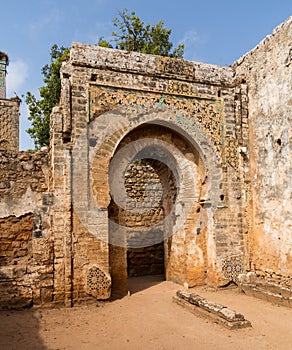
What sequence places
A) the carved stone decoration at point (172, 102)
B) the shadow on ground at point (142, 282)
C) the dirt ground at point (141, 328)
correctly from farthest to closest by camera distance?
the shadow on ground at point (142, 282), the carved stone decoration at point (172, 102), the dirt ground at point (141, 328)

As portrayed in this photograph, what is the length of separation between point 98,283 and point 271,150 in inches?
167

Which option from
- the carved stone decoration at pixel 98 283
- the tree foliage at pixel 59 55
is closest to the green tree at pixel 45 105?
the tree foliage at pixel 59 55

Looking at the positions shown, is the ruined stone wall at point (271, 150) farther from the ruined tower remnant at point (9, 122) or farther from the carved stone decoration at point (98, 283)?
the ruined tower remnant at point (9, 122)

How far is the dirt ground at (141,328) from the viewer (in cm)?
440

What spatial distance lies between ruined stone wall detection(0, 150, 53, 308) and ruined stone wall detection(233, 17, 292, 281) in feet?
13.7

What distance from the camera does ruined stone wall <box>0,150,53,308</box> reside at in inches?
237

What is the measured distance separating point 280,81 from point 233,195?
2.48 metres

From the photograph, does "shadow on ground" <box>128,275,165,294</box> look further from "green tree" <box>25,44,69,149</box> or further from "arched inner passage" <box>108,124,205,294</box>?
"green tree" <box>25,44,69,149</box>

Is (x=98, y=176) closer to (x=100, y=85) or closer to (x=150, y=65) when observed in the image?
(x=100, y=85)

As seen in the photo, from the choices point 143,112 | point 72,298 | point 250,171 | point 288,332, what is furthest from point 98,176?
point 288,332

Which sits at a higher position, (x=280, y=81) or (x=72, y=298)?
(x=280, y=81)

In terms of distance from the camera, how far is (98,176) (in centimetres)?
667

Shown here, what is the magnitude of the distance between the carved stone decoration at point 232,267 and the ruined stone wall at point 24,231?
3485 millimetres

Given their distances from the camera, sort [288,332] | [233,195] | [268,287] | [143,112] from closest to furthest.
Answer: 1. [288,332]
2. [268,287]
3. [143,112]
4. [233,195]
